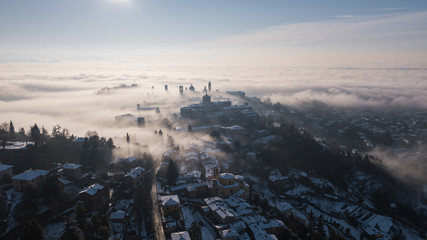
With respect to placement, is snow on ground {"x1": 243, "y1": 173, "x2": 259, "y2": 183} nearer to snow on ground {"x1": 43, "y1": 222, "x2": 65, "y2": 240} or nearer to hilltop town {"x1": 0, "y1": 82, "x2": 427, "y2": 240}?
hilltop town {"x1": 0, "y1": 82, "x2": 427, "y2": 240}

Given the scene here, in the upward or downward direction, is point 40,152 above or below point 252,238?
above

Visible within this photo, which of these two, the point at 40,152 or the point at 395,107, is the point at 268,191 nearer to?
the point at 40,152

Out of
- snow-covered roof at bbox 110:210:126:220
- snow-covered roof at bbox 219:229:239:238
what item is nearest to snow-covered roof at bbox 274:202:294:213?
snow-covered roof at bbox 219:229:239:238

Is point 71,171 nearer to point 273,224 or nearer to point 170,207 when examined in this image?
point 170,207

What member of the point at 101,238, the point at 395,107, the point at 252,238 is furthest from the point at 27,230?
the point at 395,107

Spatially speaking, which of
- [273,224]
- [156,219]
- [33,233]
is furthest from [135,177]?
[273,224]
